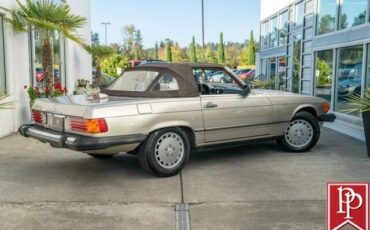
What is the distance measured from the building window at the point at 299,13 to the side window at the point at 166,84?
29.0 feet

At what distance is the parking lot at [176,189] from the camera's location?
12.6 feet

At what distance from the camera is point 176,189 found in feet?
15.7

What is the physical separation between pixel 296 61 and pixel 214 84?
805 cm

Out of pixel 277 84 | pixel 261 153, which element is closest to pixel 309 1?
pixel 277 84

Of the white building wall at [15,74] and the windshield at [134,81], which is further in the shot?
the white building wall at [15,74]

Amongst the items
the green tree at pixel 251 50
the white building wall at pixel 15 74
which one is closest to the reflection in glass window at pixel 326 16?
the white building wall at pixel 15 74

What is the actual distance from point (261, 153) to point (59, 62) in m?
7.19

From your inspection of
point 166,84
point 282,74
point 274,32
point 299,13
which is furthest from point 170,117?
point 274,32

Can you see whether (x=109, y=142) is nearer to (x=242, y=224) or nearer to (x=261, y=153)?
(x=242, y=224)

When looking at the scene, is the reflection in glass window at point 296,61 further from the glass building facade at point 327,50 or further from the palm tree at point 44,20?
the palm tree at point 44,20

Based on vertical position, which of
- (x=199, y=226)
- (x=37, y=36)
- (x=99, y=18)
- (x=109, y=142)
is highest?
(x=99, y=18)

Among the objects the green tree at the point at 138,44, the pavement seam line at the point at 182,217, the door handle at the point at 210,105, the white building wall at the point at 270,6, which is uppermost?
the green tree at the point at 138,44

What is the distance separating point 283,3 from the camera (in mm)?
15484

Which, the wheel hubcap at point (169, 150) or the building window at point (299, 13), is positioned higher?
the building window at point (299, 13)
